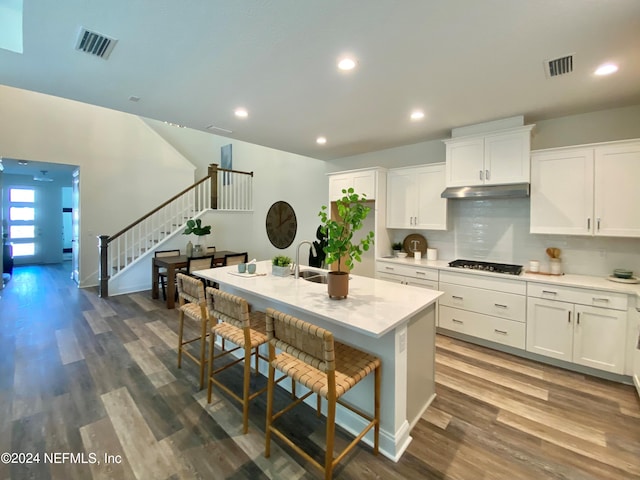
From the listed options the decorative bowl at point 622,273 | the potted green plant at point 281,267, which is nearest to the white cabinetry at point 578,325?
the decorative bowl at point 622,273

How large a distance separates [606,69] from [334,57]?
2.23m

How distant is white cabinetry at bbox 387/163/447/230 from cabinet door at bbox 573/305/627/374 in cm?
177

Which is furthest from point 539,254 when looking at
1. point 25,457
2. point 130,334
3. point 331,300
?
point 130,334

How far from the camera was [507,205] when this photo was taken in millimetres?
3750

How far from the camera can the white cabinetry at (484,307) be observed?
3.18m

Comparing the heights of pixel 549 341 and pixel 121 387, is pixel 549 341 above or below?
above

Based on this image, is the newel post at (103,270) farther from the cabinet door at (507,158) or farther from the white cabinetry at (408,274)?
the cabinet door at (507,158)

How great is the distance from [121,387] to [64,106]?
635 centimetres

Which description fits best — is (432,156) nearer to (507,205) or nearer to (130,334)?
(507,205)

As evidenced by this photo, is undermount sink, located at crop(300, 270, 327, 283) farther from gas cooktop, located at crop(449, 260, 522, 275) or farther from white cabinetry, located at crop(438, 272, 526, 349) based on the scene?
gas cooktop, located at crop(449, 260, 522, 275)

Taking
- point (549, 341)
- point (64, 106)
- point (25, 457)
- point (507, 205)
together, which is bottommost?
point (25, 457)

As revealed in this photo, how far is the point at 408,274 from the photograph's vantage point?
401cm

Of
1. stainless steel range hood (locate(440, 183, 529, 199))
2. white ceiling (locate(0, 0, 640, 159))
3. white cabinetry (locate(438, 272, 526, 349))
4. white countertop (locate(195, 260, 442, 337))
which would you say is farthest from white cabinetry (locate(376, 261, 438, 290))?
white ceiling (locate(0, 0, 640, 159))

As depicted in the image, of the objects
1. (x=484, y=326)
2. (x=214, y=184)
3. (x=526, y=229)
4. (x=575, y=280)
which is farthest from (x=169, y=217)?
(x=575, y=280)
